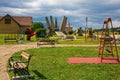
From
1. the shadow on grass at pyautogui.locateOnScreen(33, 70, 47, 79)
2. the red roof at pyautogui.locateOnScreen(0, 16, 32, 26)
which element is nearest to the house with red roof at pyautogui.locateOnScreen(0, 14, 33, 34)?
the red roof at pyautogui.locateOnScreen(0, 16, 32, 26)

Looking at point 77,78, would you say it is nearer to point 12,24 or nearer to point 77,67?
point 77,67

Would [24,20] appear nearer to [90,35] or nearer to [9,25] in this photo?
[9,25]

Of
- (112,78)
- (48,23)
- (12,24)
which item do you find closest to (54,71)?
(112,78)

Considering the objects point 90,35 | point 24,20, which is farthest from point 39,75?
point 24,20

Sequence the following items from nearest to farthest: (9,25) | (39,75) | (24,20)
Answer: (39,75)
(9,25)
(24,20)

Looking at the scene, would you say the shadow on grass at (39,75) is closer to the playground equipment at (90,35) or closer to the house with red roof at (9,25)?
the playground equipment at (90,35)

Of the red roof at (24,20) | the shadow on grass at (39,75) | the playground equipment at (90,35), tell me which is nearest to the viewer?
the shadow on grass at (39,75)

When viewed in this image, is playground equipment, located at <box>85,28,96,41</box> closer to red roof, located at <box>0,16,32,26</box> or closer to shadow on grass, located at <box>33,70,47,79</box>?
shadow on grass, located at <box>33,70,47,79</box>

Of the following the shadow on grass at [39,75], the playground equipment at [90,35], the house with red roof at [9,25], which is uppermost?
the house with red roof at [9,25]

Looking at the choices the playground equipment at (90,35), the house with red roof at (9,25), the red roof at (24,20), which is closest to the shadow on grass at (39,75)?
the playground equipment at (90,35)

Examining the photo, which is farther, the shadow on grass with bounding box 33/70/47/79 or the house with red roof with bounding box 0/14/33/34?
the house with red roof with bounding box 0/14/33/34

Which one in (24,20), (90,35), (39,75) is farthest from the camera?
(24,20)

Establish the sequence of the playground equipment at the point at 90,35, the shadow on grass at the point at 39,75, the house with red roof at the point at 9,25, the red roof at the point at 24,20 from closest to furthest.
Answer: the shadow on grass at the point at 39,75 → the playground equipment at the point at 90,35 → the house with red roof at the point at 9,25 → the red roof at the point at 24,20

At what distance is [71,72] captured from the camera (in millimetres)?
11250
